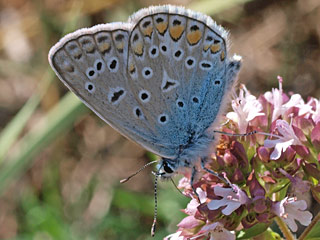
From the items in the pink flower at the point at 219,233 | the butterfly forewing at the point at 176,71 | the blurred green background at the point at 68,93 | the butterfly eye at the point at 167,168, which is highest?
the butterfly forewing at the point at 176,71

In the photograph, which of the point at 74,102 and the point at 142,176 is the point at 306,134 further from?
the point at 142,176

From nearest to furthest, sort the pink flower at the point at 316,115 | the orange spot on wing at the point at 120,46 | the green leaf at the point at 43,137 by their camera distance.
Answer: the pink flower at the point at 316,115, the orange spot on wing at the point at 120,46, the green leaf at the point at 43,137

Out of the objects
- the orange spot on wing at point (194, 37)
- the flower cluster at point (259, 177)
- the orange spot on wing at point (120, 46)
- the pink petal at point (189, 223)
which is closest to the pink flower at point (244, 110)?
the flower cluster at point (259, 177)

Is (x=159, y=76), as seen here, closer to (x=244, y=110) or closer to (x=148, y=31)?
(x=148, y=31)

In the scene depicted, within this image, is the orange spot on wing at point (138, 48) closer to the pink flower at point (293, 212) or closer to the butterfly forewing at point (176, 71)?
the butterfly forewing at point (176, 71)

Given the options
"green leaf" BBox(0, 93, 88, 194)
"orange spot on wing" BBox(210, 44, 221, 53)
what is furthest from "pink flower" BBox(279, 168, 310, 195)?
"green leaf" BBox(0, 93, 88, 194)

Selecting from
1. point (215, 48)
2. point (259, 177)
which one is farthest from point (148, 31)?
point (259, 177)

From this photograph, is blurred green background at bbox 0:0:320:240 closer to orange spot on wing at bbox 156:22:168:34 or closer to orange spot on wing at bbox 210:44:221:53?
orange spot on wing at bbox 156:22:168:34
